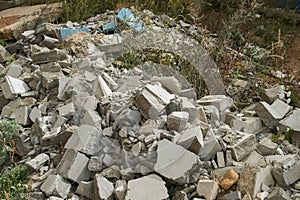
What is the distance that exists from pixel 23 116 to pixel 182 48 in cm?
139

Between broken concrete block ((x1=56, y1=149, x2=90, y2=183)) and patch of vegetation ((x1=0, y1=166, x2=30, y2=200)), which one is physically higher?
broken concrete block ((x1=56, y1=149, x2=90, y2=183))

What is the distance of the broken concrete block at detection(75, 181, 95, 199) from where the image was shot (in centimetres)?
282

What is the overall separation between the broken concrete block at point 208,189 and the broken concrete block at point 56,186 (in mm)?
784

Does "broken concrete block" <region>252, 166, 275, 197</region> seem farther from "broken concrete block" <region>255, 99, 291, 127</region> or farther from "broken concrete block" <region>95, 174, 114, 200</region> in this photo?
"broken concrete block" <region>95, 174, 114, 200</region>

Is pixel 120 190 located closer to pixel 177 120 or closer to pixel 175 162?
pixel 175 162

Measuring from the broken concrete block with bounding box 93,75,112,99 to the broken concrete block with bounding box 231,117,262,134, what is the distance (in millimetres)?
881

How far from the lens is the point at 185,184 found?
2.77 m

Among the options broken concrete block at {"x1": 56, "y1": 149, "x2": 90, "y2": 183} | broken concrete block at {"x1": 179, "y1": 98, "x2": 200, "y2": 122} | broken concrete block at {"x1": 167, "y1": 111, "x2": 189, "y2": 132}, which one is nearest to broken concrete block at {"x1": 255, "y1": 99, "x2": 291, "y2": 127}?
broken concrete block at {"x1": 179, "y1": 98, "x2": 200, "y2": 122}

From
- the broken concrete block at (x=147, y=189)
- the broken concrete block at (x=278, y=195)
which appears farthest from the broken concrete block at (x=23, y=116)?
the broken concrete block at (x=278, y=195)

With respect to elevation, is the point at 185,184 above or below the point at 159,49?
below

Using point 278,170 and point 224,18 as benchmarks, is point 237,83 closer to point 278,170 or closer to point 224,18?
point 278,170

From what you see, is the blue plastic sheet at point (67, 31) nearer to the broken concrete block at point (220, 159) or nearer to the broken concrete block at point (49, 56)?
the broken concrete block at point (49, 56)

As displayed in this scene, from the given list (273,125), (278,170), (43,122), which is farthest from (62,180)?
(273,125)

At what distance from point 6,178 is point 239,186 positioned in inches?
56.3
